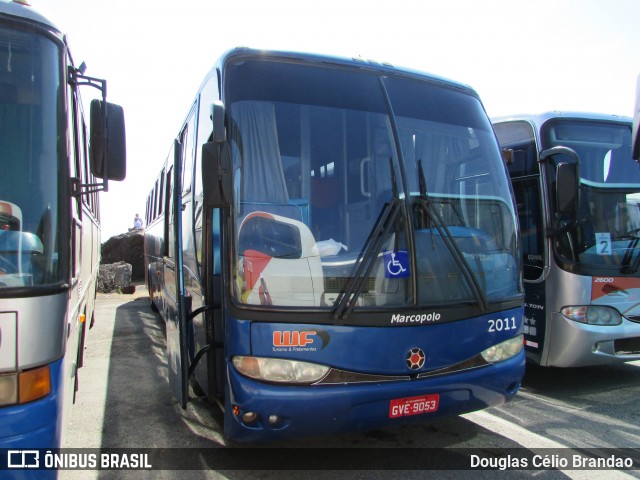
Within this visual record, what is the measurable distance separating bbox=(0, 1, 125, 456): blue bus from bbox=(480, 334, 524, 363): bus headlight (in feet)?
9.17

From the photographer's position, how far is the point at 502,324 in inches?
144

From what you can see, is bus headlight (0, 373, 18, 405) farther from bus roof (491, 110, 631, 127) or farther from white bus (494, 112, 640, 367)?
bus roof (491, 110, 631, 127)

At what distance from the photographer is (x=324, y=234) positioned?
3254 millimetres

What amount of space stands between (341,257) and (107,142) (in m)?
1.60

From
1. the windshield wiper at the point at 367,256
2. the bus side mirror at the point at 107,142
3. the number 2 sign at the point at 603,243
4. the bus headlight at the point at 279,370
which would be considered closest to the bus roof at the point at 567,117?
the number 2 sign at the point at 603,243

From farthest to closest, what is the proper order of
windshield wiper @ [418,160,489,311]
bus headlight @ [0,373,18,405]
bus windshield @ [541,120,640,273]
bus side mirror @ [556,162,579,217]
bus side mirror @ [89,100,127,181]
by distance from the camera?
bus windshield @ [541,120,640,273] < bus side mirror @ [556,162,579,217] < windshield wiper @ [418,160,489,311] < bus side mirror @ [89,100,127,181] < bus headlight @ [0,373,18,405]

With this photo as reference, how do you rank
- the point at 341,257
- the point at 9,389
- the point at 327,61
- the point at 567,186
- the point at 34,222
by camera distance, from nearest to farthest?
the point at 9,389 → the point at 34,222 → the point at 341,257 → the point at 327,61 → the point at 567,186

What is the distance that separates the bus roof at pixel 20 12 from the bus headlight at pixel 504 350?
3.50 m

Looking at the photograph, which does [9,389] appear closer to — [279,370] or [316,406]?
[279,370]

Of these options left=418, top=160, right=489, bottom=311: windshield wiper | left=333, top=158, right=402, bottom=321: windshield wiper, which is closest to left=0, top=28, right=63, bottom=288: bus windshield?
left=333, top=158, right=402, bottom=321: windshield wiper

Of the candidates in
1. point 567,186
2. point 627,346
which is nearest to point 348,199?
point 567,186

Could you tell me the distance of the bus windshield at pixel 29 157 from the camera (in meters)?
2.49

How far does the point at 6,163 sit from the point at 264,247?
1.48 metres

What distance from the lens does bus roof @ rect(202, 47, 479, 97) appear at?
3.42 metres
